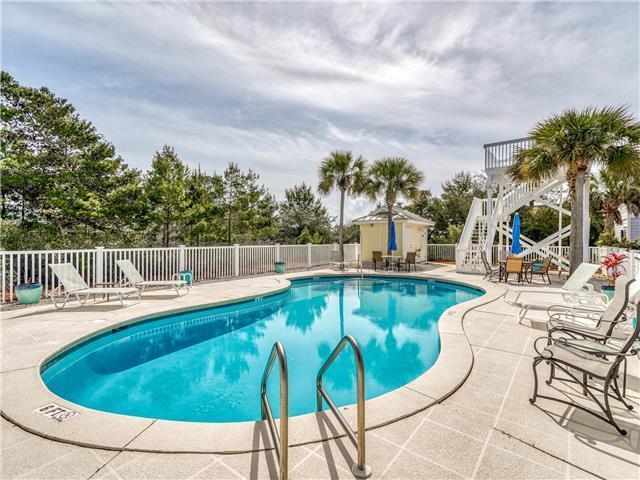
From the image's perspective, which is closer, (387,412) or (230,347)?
(387,412)

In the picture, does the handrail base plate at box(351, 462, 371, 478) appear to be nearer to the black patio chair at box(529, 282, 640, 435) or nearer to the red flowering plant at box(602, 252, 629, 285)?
the black patio chair at box(529, 282, 640, 435)

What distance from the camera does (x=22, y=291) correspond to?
697 centimetres

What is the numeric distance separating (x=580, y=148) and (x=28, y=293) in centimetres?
1466

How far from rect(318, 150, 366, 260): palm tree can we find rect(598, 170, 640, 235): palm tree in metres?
12.0

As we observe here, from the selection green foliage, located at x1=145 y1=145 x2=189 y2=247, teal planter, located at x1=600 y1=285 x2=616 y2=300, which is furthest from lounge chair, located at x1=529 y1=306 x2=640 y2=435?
green foliage, located at x1=145 y1=145 x2=189 y2=247

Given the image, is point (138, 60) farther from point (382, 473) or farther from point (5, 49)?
point (382, 473)

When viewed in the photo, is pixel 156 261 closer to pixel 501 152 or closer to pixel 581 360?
pixel 581 360

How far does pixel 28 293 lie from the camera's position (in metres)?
7.02

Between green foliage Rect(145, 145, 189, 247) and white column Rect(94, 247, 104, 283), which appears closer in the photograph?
white column Rect(94, 247, 104, 283)

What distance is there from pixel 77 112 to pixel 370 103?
581 inches

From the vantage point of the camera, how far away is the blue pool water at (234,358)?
3910 millimetres

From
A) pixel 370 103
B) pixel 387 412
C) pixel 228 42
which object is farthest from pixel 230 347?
pixel 370 103

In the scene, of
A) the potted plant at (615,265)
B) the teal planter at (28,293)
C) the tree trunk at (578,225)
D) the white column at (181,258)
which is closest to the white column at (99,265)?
the teal planter at (28,293)

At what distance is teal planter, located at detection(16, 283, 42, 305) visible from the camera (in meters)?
6.98
